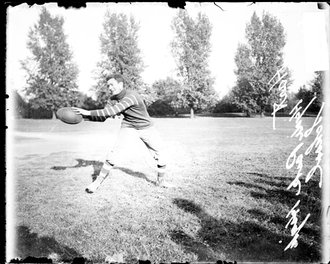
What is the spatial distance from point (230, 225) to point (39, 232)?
8.03 feet

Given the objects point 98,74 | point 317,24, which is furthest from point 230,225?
point 98,74

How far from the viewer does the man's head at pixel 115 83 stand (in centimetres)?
411

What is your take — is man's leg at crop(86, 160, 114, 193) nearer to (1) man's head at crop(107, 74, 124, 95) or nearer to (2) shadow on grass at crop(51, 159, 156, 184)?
(2) shadow on grass at crop(51, 159, 156, 184)

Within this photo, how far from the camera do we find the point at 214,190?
162 inches

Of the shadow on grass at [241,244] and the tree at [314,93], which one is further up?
the tree at [314,93]

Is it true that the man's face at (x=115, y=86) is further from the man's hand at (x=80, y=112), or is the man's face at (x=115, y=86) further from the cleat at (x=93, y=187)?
the cleat at (x=93, y=187)

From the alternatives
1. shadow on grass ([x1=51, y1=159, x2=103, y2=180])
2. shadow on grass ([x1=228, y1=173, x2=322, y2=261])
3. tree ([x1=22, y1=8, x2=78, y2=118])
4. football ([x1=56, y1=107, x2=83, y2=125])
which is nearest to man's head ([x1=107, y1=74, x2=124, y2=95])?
football ([x1=56, y1=107, x2=83, y2=125])

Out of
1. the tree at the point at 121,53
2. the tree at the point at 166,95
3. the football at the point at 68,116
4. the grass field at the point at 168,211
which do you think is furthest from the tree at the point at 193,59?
the football at the point at 68,116

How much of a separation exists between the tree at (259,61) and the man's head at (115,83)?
2265 mm

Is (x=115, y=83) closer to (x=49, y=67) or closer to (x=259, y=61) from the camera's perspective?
(x=49, y=67)

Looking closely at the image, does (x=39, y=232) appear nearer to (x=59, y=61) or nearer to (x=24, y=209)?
(x=24, y=209)

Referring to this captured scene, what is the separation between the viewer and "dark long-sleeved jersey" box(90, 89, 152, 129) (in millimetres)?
3889

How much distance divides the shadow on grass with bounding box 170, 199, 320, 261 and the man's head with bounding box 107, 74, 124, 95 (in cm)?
241

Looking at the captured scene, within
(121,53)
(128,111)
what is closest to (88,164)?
(128,111)
